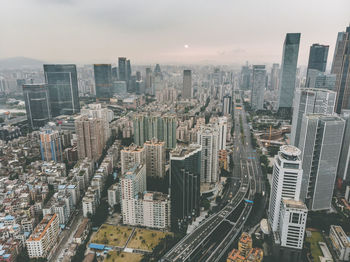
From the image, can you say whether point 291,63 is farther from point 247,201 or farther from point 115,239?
point 115,239

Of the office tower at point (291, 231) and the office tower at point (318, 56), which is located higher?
the office tower at point (318, 56)

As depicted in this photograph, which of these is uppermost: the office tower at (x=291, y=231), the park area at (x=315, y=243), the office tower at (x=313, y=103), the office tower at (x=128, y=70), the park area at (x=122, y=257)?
the office tower at (x=128, y=70)

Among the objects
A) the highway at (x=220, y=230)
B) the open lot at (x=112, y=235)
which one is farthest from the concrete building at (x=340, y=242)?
the open lot at (x=112, y=235)

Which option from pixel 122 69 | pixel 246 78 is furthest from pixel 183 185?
pixel 246 78

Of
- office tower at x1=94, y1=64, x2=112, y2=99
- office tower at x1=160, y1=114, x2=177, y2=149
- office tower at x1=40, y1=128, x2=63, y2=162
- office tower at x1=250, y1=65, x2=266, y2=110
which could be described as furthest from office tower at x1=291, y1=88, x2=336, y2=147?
office tower at x1=94, y1=64, x2=112, y2=99

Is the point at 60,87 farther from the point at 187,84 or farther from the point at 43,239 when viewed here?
the point at 43,239

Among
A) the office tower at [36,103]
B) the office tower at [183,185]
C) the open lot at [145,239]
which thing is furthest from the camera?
the office tower at [36,103]

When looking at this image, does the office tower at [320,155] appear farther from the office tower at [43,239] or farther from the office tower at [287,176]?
the office tower at [43,239]
